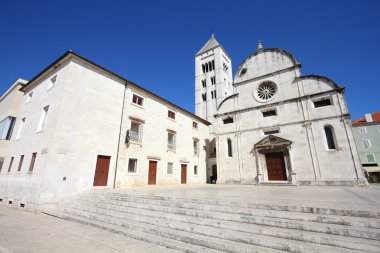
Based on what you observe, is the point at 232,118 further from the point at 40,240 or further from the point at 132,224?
the point at 40,240

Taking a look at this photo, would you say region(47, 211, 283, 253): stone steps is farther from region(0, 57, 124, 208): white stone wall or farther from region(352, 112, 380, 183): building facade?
region(352, 112, 380, 183): building facade

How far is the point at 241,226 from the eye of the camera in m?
4.68

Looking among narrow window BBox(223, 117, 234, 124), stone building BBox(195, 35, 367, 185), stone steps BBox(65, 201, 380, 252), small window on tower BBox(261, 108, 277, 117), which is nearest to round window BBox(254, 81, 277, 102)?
stone building BBox(195, 35, 367, 185)

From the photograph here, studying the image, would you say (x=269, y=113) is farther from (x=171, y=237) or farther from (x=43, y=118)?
(x=43, y=118)

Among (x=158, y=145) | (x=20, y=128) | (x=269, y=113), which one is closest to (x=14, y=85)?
(x=20, y=128)

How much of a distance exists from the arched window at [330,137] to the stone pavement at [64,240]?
1791 cm

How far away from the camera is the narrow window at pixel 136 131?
15547 millimetres

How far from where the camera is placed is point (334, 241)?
3617mm

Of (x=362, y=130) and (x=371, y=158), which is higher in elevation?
(x=362, y=130)

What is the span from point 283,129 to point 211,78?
27.4m

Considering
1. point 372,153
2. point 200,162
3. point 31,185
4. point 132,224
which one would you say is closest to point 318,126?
point 200,162

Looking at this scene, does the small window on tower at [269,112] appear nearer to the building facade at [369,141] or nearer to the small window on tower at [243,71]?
the small window on tower at [243,71]

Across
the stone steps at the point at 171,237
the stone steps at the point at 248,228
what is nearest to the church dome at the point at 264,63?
the stone steps at the point at 248,228

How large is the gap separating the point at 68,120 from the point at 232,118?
16.9 m
